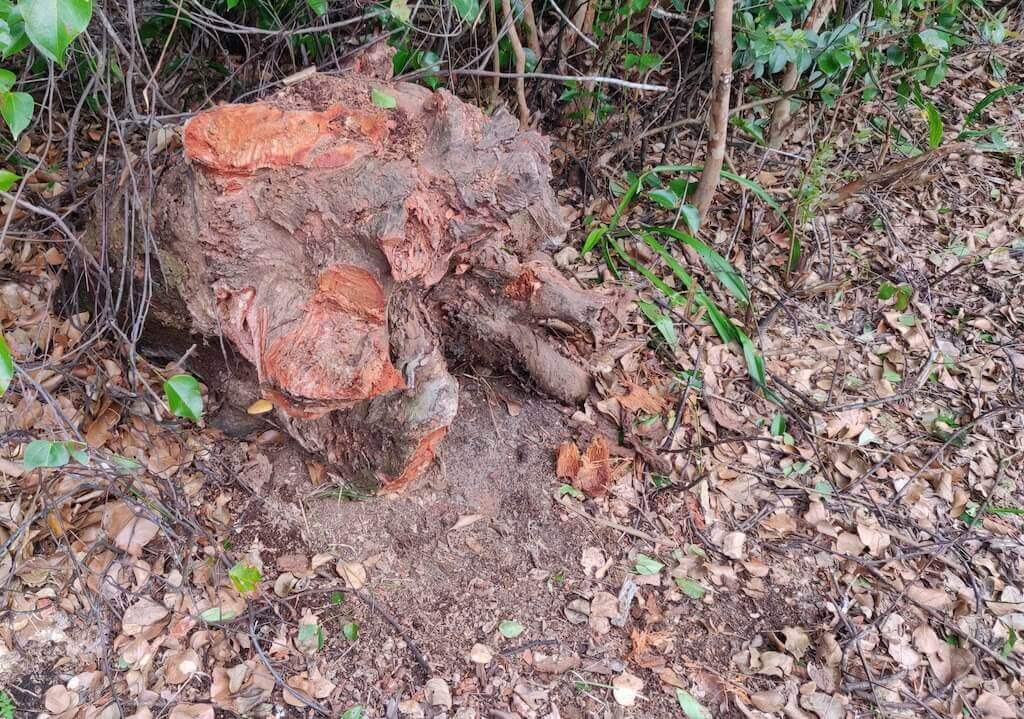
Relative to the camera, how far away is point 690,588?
2.11 meters

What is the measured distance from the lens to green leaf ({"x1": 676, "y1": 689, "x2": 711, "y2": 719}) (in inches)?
72.0

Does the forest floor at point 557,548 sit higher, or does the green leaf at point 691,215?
the green leaf at point 691,215

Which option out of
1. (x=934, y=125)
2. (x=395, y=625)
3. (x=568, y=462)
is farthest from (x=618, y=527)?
(x=934, y=125)

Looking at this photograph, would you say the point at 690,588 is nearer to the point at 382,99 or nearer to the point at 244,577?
the point at 244,577

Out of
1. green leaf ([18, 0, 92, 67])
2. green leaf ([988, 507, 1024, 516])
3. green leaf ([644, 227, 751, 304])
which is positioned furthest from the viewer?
green leaf ([644, 227, 751, 304])

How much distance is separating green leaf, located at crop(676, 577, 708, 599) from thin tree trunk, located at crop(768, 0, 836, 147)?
2062mm

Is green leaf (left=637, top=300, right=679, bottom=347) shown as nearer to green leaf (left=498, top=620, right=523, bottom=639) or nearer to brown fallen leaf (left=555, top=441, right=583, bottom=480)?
brown fallen leaf (left=555, top=441, right=583, bottom=480)

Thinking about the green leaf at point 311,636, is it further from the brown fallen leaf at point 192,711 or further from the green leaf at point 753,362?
the green leaf at point 753,362

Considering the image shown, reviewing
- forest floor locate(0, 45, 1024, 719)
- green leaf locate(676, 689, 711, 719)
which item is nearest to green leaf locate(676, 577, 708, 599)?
forest floor locate(0, 45, 1024, 719)

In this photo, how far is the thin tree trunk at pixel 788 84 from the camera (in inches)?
115

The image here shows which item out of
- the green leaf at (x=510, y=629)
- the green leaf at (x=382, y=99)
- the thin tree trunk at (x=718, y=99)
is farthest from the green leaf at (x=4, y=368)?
the thin tree trunk at (x=718, y=99)

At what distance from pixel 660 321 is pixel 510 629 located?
1.29 metres

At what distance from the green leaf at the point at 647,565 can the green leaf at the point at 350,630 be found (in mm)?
823

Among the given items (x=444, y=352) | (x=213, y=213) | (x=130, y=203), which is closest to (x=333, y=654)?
(x=444, y=352)
